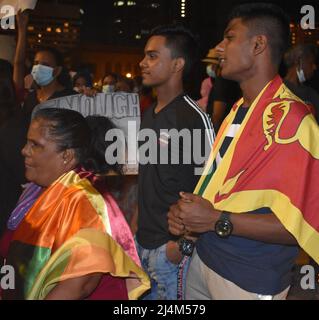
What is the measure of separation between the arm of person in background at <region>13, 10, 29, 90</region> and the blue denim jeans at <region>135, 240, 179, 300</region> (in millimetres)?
1845

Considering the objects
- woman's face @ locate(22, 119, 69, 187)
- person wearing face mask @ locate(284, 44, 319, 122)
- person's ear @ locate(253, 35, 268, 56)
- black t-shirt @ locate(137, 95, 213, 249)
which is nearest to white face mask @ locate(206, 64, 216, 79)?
person wearing face mask @ locate(284, 44, 319, 122)

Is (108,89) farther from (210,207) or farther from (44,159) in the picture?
(210,207)

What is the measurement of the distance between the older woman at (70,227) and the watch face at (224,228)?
0.35 meters

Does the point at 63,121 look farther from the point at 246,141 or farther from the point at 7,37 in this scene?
the point at 7,37

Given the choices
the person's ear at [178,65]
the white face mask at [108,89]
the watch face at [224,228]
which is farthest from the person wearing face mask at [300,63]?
the watch face at [224,228]

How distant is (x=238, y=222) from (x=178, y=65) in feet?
5.02

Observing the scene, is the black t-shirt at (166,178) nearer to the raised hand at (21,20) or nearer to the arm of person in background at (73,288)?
the arm of person in background at (73,288)

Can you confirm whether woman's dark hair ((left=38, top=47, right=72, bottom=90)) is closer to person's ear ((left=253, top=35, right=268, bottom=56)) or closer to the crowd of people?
the crowd of people

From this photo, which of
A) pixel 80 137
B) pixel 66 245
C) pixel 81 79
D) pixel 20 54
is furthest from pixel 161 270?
pixel 81 79

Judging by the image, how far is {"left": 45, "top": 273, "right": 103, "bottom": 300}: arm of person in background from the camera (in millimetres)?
2070

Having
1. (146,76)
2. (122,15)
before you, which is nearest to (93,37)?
(122,15)

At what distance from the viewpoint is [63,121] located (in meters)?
2.50

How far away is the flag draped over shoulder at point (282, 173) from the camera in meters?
2.07

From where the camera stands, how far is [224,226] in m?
2.11
